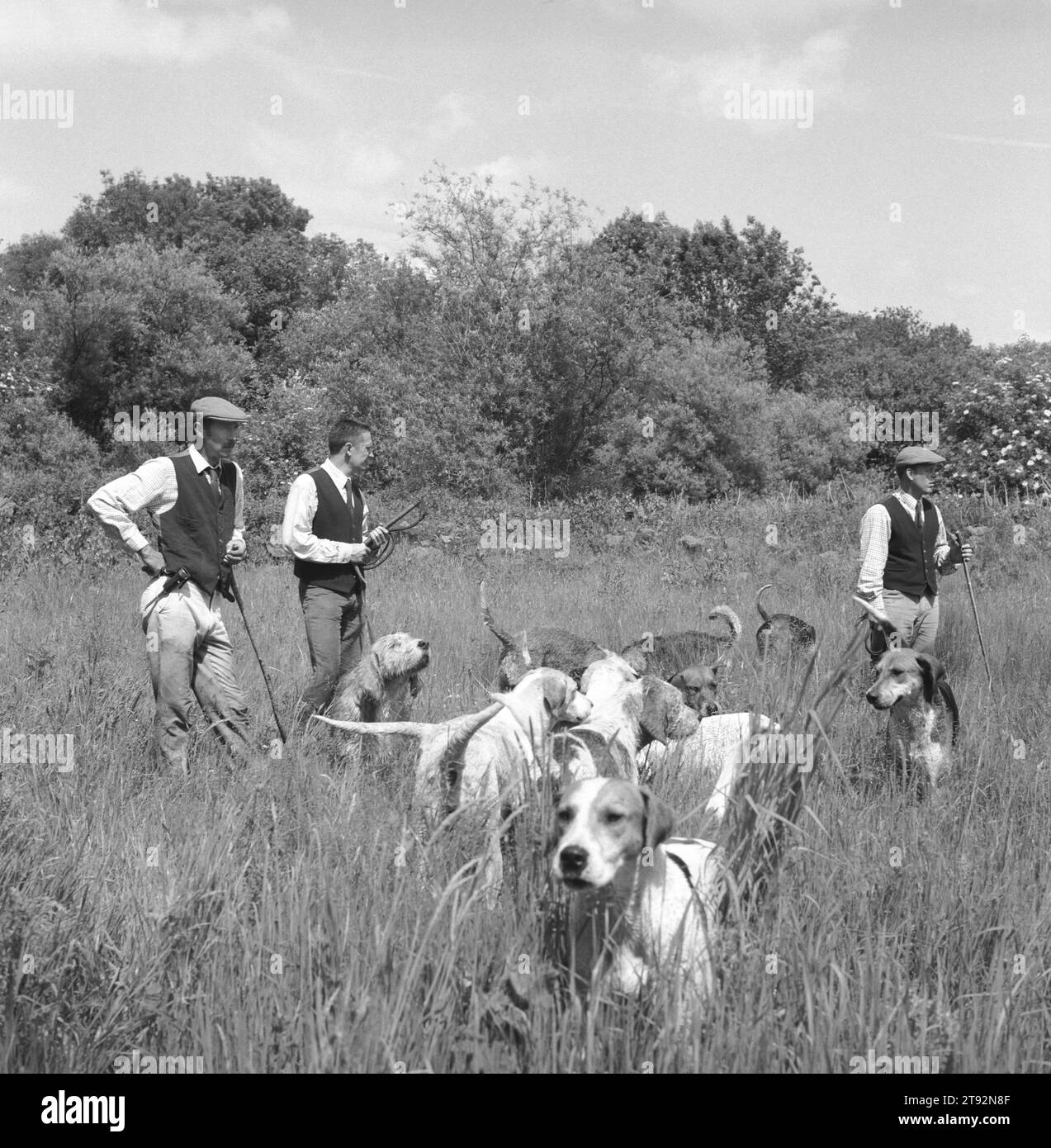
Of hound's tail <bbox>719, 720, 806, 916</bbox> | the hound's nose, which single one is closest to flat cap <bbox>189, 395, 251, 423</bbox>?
hound's tail <bbox>719, 720, 806, 916</bbox>

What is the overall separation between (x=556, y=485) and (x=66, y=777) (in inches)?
848

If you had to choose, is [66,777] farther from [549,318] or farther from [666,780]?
[549,318]

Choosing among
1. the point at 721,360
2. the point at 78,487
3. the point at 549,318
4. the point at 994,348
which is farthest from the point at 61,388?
the point at 994,348

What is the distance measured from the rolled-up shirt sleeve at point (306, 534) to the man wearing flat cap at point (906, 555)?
147 inches

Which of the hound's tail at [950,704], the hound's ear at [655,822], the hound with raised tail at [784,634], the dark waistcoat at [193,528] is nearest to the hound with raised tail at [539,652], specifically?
the hound with raised tail at [784,634]

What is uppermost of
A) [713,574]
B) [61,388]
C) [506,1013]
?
[61,388]

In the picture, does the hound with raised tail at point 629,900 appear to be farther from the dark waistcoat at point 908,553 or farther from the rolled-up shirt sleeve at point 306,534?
the dark waistcoat at point 908,553

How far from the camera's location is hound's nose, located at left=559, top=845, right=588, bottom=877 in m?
2.99

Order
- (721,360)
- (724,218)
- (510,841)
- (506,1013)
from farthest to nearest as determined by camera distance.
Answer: (724,218) → (721,360) → (510,841) → (506,1013)

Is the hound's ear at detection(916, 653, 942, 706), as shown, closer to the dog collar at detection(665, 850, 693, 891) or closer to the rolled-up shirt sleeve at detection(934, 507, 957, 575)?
the rolled-up shirt sleeve at detection(934, 507, 957, 575)

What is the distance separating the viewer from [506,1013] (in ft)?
9.95

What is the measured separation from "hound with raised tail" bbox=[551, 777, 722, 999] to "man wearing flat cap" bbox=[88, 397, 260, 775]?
314cm

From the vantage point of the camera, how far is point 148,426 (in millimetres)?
31578

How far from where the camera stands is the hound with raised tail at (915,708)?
5914mm
